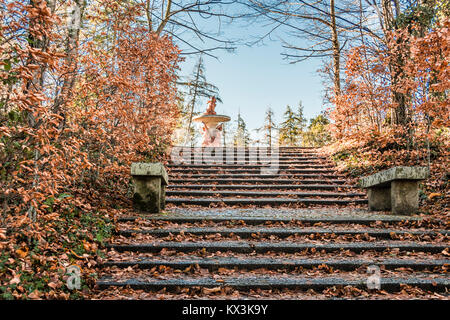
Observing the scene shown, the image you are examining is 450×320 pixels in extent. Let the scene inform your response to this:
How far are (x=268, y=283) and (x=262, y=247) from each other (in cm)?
89

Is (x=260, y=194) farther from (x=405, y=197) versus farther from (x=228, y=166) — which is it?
(x=405, y=197)

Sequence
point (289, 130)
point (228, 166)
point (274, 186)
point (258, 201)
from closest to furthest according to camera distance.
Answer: point (258, 201), point (274, 186), point (228, 166), point (289, 130)

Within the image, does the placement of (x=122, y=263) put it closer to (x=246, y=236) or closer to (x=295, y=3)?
(x=246, y=236)

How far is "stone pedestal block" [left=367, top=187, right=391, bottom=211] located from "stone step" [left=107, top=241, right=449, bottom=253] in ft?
6.43

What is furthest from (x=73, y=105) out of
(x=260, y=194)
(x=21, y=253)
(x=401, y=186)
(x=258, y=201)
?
(x=401, y=186)

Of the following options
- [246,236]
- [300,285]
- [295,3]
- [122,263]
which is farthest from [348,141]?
[122,263]

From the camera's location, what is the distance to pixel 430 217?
530cm

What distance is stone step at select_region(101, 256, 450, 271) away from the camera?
145 inches

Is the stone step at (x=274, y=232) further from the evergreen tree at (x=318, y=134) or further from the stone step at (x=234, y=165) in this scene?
the evergreen tree at (x=318, y=134)

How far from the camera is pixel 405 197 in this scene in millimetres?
5688

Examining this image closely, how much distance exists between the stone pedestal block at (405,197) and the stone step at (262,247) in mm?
1390

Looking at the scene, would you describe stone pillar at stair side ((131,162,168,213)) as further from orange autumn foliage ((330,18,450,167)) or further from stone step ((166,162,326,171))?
orange autumn foliage ((330,18,450,167))

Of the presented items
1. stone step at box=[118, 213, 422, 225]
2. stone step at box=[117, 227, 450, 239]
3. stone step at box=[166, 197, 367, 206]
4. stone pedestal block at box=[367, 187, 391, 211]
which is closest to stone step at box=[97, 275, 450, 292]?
stone step at box=[117, 227, 450, 239]
